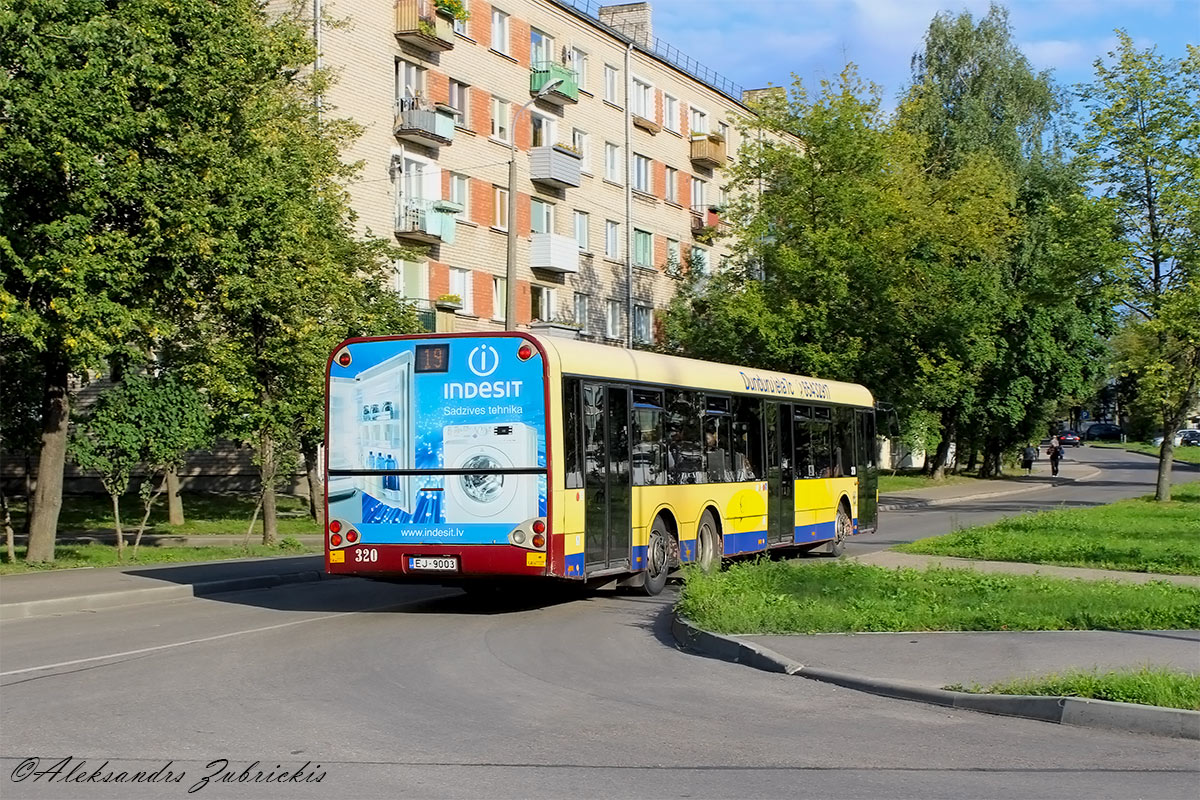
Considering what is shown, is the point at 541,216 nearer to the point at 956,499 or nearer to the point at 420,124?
the point at 420,124

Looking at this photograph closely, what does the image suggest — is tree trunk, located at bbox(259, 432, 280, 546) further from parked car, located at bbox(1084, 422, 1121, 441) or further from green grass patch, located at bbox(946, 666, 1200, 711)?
parked car, located at bbox(1084, 422, 1121, 441)

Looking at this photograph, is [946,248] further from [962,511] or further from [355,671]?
[355,671]

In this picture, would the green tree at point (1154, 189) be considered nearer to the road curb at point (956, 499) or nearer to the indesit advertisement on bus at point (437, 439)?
the road curb at point (956, 499)

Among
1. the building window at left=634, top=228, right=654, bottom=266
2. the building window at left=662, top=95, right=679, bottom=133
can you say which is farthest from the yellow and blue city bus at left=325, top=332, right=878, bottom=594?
the building window at left=662, top=95, right=679, bottom=133

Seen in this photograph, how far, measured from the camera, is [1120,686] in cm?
866

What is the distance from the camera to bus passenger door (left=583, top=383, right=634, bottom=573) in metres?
15.3

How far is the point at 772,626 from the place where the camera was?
1234 cm

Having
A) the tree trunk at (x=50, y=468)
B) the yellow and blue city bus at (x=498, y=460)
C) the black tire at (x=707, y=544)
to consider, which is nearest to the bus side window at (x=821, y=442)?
the black tire at (x=707, y=544)

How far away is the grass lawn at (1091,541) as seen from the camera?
63.2 feet

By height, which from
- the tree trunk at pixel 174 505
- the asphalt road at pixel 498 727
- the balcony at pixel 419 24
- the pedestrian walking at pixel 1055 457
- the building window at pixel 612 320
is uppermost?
the balcony at pixel 419 24

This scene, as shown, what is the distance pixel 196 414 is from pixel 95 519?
14.1 metres

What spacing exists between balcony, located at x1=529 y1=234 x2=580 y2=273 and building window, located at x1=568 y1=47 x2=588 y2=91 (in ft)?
21.9

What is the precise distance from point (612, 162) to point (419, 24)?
46.1 ft

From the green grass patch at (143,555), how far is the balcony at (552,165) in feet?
75.7
